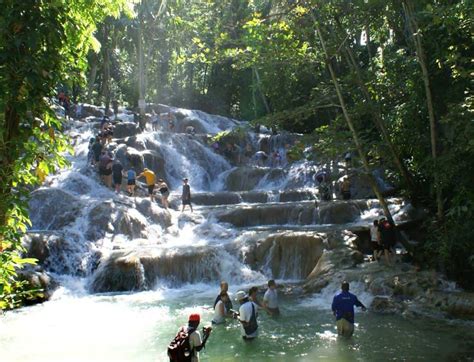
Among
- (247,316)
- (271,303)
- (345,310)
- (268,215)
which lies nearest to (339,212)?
(268,215)

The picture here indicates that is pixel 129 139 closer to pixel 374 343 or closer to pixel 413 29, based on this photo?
pixel 413 29

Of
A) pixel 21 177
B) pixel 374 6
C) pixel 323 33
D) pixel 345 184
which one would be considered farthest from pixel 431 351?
pixel 345 184

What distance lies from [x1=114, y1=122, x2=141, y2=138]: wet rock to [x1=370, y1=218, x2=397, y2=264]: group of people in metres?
18.1

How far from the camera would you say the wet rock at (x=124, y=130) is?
2875cm

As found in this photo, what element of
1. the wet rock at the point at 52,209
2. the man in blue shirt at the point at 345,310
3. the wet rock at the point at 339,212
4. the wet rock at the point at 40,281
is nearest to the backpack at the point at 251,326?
the man in blue shirt at the point at 345,310

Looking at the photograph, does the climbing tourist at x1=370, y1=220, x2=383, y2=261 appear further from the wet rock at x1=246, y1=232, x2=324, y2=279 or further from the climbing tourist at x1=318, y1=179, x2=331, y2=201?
the climbing tourist at x1=318, y1=179, x2=331, y2=201

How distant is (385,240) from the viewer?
45.2 feet

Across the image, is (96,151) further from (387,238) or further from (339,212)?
(387,238)

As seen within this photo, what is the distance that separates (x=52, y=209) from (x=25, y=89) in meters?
15.9

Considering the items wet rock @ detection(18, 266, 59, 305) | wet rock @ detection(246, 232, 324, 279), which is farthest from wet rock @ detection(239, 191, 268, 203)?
wet rock @ detection(18, 266, 59, 305)

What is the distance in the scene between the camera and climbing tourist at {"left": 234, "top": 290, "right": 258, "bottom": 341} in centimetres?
859

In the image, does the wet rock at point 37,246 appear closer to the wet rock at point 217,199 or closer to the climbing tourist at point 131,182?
the climbing tourist at point 131,182

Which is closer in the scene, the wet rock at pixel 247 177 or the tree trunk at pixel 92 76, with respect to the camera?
the wet rock at pixel 247 177

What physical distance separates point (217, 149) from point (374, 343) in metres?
21.7
